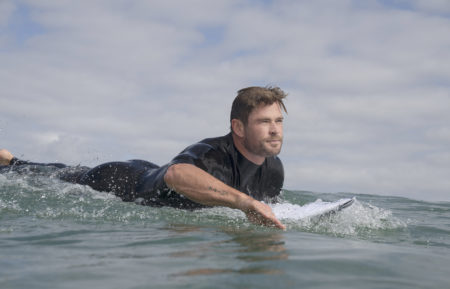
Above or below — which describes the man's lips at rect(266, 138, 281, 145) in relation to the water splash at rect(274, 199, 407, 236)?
above

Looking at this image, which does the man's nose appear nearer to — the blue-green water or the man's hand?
the blue-green water

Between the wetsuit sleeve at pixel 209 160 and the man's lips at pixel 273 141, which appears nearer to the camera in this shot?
the wetsuit sleeve at pixel 209 160

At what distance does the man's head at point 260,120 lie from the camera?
21.7 ft

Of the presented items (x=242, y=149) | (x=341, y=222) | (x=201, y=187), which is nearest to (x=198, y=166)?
(x=201, y=187)

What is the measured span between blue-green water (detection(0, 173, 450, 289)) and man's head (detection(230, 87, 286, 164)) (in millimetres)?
880

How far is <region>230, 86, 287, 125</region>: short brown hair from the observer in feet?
21.8

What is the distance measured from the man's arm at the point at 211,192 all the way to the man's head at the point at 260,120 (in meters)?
1.13

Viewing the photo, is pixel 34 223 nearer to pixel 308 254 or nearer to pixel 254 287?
pixel 308 254

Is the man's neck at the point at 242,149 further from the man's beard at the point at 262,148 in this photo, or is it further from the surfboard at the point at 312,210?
the surfboard at the point at 312,210

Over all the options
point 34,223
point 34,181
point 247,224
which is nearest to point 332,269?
point 247,224

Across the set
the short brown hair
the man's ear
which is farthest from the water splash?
the short brown hair

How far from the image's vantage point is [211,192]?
5.55 metres

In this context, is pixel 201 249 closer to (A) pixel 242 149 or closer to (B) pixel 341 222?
(B) pixel 341 222

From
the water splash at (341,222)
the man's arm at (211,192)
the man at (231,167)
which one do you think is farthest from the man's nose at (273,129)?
the man's arm at (211,192)
